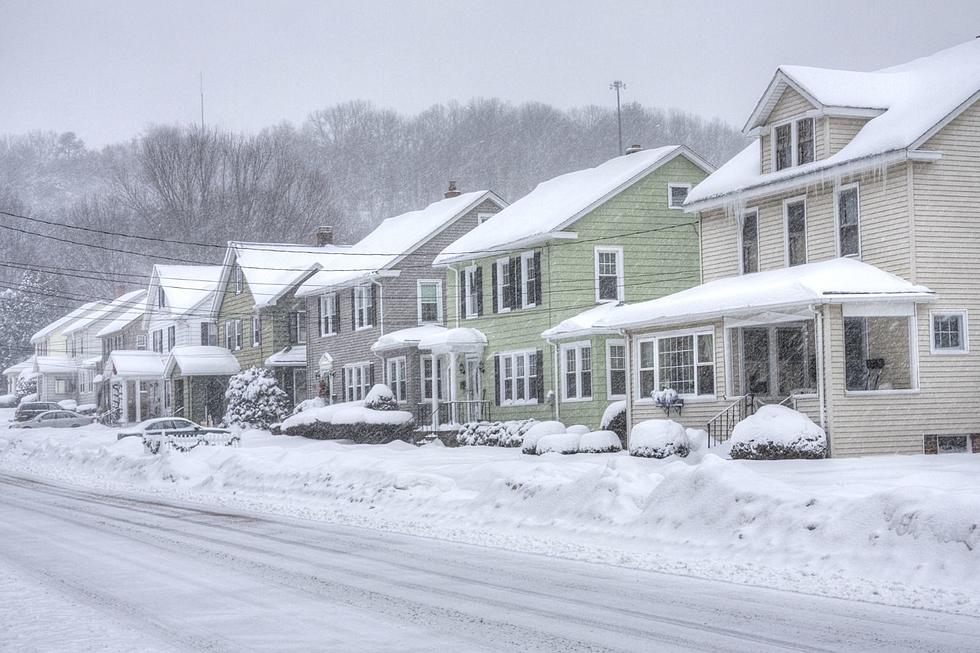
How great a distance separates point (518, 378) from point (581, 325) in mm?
4951

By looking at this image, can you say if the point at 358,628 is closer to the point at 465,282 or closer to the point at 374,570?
the point at 374,570

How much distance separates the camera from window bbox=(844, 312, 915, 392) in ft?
88.2

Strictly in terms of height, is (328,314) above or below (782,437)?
above

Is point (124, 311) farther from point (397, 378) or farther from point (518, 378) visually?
point (518, 378)

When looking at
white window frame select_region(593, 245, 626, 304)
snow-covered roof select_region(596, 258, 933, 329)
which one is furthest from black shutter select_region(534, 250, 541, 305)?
snow-covered roof select_region(596, 258, 933, 329)

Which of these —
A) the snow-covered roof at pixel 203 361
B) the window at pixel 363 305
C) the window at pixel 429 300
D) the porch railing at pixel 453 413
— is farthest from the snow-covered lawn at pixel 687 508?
the snow-covered roof at pixel 203 361

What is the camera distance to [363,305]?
160 feet

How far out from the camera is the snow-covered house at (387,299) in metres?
46.2

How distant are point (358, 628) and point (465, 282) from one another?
1332 inches

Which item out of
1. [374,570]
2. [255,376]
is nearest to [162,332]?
[255,376]

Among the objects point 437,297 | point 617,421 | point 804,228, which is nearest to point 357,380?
point 437,297

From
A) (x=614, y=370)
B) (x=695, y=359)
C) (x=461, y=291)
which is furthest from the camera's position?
(x=461, y=291)

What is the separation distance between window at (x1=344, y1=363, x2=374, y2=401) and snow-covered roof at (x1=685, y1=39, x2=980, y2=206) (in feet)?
64.7

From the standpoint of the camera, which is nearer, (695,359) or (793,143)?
(793,143)
